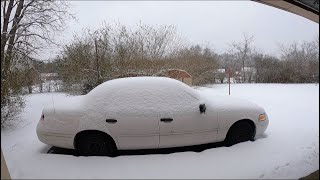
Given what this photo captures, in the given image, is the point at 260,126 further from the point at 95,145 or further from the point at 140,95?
the point at 95,145

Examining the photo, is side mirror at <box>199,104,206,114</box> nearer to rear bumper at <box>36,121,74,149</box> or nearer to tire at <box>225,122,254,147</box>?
tire at <box>225,122,254,147</box>

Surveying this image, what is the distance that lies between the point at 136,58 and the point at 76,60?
323 centimetres

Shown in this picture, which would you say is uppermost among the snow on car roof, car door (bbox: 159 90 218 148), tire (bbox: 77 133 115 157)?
the snow on car roof

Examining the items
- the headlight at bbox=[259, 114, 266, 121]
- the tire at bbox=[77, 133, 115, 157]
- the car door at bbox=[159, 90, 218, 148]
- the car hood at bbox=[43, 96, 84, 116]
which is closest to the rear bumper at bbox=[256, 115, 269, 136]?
the headlight at bbox=[259, 114, 266, 121]

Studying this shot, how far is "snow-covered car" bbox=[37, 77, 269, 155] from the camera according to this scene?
5.24 metres

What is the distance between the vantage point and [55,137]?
210 inches

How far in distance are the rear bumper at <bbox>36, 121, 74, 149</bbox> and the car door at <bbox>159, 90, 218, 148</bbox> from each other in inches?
63.2

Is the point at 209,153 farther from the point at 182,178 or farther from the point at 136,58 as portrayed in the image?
the point at 136,58

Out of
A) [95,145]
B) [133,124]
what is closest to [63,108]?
[95,145]

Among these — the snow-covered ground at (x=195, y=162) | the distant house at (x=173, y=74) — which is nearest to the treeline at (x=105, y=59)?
the distant house at (x=173, y=74)

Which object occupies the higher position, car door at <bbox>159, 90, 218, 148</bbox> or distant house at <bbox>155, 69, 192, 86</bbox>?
distant house at <bbox>155, 69, 192, 86</bbox>

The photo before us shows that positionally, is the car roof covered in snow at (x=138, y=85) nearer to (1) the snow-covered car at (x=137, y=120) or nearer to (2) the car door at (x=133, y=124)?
(1) the snow-covered car at (x=137, y=120)

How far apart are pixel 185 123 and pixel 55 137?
2.31 meters

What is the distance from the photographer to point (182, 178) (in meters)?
4.21
